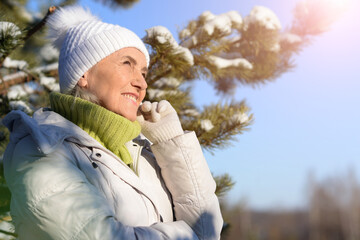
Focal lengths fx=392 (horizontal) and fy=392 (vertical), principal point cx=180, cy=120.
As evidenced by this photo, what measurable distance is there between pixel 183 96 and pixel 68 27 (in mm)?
1093

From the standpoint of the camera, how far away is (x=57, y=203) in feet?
3.88

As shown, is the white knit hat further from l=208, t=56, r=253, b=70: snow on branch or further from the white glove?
l=208, t=56, r=253, b=70: snow on branch

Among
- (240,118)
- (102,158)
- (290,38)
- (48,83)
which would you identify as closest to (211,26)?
(240,118)

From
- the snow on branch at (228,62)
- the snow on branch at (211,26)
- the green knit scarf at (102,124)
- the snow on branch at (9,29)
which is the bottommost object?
the green knit scarf at (102,124)

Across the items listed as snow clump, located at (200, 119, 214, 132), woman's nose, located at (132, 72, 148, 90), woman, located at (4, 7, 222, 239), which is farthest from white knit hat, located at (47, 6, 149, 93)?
snow clump, located at (200, 119, 214, 132)

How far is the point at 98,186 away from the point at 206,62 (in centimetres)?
182

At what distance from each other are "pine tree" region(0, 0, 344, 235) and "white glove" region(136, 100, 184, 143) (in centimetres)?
86

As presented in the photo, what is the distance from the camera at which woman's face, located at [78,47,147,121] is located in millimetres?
1669

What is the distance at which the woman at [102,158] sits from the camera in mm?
1204

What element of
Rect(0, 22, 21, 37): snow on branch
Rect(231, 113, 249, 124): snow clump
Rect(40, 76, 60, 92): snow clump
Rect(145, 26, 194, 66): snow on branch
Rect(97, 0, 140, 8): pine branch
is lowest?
Rect(231, 113, 249, 124): snow clump

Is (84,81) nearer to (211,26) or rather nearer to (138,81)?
(138,81)

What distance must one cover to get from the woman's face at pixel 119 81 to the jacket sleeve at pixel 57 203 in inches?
15.2

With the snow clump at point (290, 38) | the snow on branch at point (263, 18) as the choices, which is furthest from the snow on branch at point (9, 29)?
the snow clump at point (290, 38)

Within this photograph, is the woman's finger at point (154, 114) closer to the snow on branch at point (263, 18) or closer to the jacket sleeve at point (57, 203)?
the jacket sleeve at point (57, 203)
